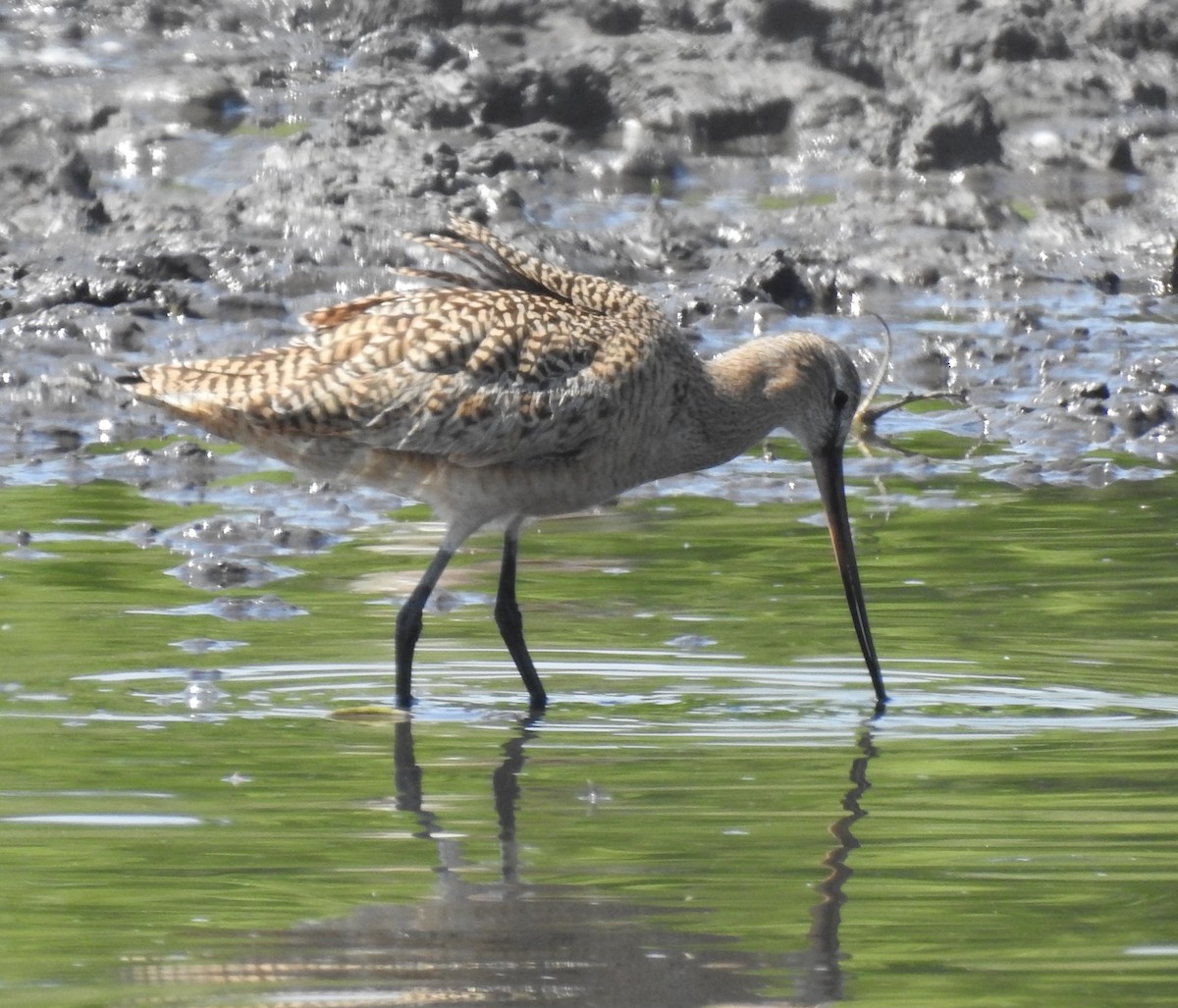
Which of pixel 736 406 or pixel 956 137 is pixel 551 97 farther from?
pixel 736 406

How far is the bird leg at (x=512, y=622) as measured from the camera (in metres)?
6.19

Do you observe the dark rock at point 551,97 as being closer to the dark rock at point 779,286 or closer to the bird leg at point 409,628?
the dark rock at point 779,286

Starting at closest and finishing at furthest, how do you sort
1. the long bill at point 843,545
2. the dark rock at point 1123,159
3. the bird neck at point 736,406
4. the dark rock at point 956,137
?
the long bill at point 843,545 < the bird neck at point 736,406 < the dark rock at point 956,137 < the dark rock at point 1123,159

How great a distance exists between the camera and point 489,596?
24.7ft

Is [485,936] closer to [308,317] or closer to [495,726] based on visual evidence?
[495,726]

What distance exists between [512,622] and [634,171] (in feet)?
21.8

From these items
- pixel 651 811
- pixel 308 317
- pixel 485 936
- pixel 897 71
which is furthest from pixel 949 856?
pixel 897 71

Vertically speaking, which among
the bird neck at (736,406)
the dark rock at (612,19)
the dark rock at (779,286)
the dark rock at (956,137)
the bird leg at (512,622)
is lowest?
the dark rock at (779,286)

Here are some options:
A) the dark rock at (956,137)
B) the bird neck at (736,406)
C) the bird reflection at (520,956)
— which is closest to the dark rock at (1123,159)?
the dark rock at (956,137)

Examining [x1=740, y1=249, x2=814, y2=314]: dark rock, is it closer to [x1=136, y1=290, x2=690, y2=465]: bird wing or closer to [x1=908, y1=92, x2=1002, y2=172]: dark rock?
[x1=908, y1=92, x2=1002, y2=172]: dark rock

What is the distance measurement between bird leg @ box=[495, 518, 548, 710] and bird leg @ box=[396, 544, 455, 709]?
0.20m

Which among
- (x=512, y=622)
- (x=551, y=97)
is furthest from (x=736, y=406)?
(x=551, y=97)

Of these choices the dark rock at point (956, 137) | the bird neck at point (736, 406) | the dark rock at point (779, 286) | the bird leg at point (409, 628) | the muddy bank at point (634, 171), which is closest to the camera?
the bird leg at point (409, 628)

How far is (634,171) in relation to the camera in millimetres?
12805
